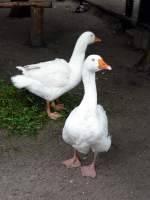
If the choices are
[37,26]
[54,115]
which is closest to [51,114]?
[54,115]

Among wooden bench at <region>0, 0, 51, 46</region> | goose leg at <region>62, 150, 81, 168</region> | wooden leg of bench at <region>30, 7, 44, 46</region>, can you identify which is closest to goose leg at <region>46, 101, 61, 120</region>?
goose leg at <region>62, 150, 81, 168</region>

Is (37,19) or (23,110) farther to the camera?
(37,19)

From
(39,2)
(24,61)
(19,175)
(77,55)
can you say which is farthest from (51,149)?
(39,2)

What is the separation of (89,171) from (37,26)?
478 cm

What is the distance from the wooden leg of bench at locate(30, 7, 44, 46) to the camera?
8266 millimetres

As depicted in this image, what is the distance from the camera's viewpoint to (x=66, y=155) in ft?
14.8

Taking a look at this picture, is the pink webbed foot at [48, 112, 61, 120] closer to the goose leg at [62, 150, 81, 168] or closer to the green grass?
the green grass

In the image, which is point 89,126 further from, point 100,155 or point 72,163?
point 100,155

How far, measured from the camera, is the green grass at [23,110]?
16.5 feet

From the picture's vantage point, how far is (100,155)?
455 cm

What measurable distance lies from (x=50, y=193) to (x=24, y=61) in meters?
3.92

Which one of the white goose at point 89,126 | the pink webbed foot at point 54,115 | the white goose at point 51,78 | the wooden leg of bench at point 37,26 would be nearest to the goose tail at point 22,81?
the white goose at point 51,78

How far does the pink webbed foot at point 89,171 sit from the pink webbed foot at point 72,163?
9cm

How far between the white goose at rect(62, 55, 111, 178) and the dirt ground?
205mm
